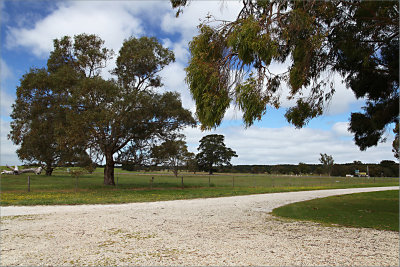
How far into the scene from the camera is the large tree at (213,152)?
80438mm

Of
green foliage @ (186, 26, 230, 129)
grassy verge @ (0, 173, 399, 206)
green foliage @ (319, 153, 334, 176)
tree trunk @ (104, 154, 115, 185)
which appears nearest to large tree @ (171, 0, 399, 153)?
green foliage @ (186, 26, 230, 129)

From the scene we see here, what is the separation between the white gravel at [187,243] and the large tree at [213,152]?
236 feet

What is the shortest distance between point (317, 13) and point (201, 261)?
5783mm

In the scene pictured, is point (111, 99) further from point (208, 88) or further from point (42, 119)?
point (208, 88)

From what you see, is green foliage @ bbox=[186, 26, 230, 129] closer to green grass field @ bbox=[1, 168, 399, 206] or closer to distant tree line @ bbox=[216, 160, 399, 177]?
green grass field @ bbox=[1, 168, 399, 206]

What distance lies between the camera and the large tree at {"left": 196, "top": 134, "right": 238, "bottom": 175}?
3167 inches

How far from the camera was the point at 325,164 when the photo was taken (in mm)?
73125

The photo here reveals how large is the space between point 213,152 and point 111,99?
209 feet

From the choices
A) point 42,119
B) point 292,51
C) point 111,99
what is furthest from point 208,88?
point 42,119

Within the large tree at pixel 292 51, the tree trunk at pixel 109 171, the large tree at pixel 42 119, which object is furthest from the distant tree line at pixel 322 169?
the large tree at pixel 292 51

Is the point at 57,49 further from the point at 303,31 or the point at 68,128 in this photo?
the point at 303,31

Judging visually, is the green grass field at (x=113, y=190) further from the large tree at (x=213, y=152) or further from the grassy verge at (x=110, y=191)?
the large tree at (x=213, y=152)

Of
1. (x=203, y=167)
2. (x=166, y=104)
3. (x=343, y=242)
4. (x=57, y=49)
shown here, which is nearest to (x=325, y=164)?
(x=203, y=167)

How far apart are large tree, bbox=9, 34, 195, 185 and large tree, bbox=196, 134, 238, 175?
56544 mm
